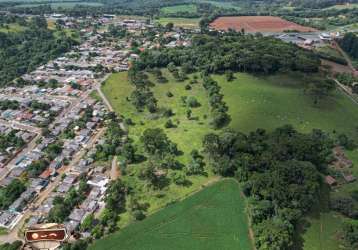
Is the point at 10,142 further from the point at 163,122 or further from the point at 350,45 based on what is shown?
the point at 350,45

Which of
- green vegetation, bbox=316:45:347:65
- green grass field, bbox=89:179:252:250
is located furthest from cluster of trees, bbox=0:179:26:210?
green vegetation, bbox=316:45:347:65

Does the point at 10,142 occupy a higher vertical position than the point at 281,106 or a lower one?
lower

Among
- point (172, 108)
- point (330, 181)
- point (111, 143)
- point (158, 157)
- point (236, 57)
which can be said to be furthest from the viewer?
point (236, 57)

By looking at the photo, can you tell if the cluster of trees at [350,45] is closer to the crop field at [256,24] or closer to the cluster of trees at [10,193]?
the crop field at [256,24]

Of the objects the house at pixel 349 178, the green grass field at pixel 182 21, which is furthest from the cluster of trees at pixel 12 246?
the green grass field at pixel 182 21

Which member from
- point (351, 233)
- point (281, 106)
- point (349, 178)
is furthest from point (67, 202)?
point (281, 106)
